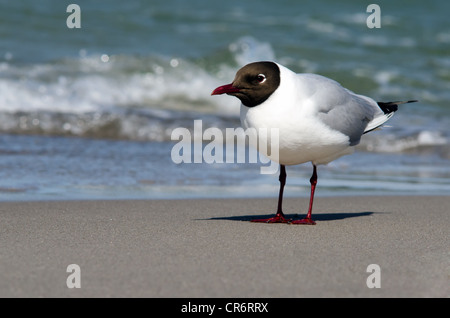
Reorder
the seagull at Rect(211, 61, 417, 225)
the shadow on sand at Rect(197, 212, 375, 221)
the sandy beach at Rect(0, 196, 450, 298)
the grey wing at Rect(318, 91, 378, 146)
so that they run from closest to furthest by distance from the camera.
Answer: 1. the sandy beach at Rect(0, 196, 450, 298)
2. the seagull at Rect(211, 61, 417, 225)
3. the grey wing at Rect(318, 91, 378, 146)
4. the shadow on sand at Rect(197, 212, 375, 221)

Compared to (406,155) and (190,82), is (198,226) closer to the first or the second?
(406,155)

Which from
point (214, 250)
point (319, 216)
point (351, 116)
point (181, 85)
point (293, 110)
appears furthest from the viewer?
point (181, 85)

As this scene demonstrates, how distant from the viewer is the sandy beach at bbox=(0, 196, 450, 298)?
2.75m

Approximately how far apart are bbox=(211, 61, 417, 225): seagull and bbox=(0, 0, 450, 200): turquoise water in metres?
1.31

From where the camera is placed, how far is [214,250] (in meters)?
3.35

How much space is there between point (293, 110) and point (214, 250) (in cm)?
94

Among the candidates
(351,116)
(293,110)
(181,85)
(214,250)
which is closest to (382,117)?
(351,116)

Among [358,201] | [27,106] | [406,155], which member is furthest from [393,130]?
[27,106]

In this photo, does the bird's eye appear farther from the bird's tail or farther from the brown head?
the bird's tail

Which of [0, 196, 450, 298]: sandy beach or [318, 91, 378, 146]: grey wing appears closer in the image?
[0, 196, 450, 298]: sandy beach

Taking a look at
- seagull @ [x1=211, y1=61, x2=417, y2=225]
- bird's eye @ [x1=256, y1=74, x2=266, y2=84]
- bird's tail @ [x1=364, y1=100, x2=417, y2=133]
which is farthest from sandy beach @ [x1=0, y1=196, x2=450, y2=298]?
bird's eye @ [x1=256, y1=74, x2=266, y2=84]

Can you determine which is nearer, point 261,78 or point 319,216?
point 261,78

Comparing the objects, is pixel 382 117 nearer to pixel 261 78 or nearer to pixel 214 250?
pixel 261 78

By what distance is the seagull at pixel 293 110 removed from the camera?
3.81 m
